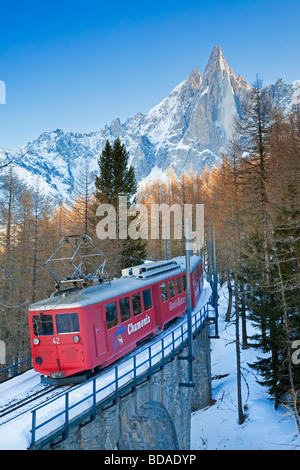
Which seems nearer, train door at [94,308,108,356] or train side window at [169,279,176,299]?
train door at [94,308,108,356]

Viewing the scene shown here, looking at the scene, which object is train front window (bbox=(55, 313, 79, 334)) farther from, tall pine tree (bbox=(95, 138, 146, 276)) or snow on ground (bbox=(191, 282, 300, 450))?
tall pine tree (bbox=(95, 138, 146, 276))

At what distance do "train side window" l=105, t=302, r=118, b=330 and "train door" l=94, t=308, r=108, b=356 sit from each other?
34 cm

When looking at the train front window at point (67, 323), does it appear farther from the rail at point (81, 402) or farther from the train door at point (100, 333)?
the rail at point (81, 402)

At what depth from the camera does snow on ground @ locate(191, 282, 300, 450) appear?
15812 millimetres

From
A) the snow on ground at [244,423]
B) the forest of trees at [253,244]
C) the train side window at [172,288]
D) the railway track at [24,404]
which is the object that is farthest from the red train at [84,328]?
→ the snow on ground at [244,423]

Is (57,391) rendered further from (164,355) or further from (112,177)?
(112,177)

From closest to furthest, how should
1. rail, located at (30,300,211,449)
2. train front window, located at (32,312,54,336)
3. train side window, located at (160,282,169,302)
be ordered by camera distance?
rail, located at (30,300,211,449)
train front window, located at (32,312,54,336)
train side window, located at (160,282,169,302)

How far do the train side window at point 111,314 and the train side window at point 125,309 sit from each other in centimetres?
47

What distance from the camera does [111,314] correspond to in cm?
1160

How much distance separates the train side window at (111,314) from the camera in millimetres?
11332

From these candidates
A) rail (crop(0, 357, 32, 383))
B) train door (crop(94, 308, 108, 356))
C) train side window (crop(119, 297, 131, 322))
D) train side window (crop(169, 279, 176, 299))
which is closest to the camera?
train door (crop(94, 308, 108, 356))

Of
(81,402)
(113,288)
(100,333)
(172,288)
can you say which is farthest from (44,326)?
(172,288)

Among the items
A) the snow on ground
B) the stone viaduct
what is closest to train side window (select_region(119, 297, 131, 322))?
the stone viaduct
